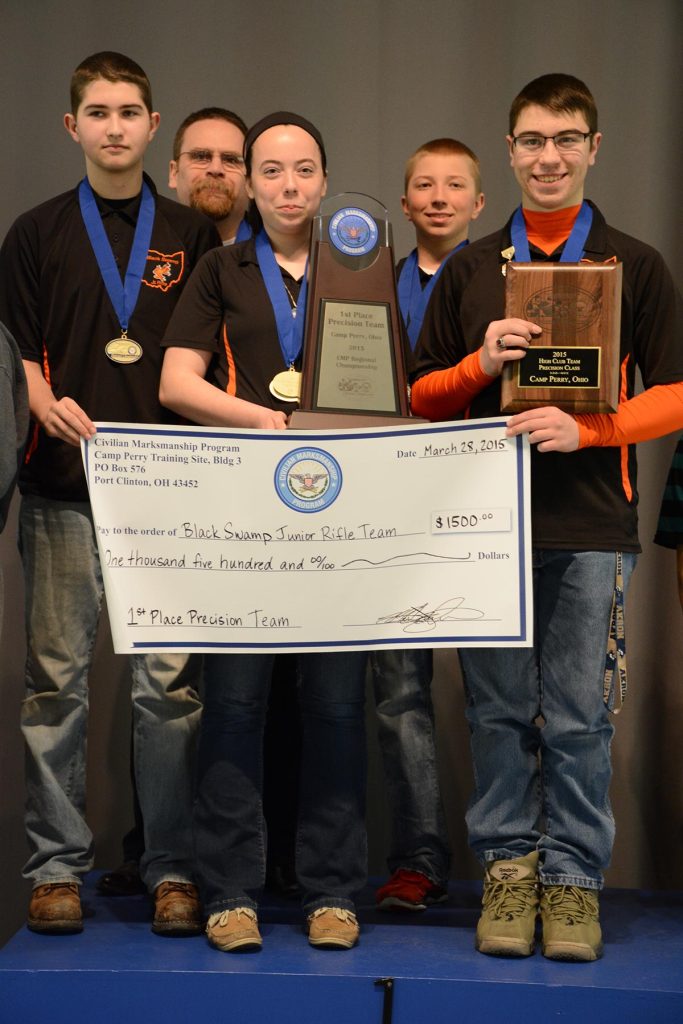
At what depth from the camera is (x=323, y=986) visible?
7.93 feet

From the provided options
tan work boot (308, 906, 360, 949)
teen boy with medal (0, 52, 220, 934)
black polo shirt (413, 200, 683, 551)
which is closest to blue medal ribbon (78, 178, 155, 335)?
teen boy with medal (0, 52, 220, 934)

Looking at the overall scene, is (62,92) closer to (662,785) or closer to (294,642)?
(294,642)

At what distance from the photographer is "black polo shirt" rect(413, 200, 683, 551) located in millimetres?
2557

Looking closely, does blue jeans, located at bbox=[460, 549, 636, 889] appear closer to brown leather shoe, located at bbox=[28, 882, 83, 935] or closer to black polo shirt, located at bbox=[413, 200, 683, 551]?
black polo shirt, located at bbox=[413, 200, 683, 551]

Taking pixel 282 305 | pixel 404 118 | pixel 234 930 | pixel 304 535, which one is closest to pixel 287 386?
pixel 282 305

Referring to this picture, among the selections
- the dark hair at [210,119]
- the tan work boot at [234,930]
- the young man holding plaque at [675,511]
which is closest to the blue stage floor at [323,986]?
the tan work boot at [234,930]

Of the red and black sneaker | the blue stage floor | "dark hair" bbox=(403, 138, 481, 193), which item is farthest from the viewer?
"dark hair" bbox=(403, 138, 481, 193)

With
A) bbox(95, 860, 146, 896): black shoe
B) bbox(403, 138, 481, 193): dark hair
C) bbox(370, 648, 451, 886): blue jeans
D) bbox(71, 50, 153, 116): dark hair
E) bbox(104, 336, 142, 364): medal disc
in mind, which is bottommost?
bbox(95, 860, 146, 896): black shoe

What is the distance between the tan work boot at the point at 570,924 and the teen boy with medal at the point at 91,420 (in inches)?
29.9

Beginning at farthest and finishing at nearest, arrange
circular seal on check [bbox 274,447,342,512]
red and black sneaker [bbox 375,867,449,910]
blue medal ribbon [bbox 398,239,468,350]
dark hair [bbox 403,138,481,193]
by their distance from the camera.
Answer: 1. dark hair [bbox 403,138,481,193]
2. blue medal ribbon [bbox 398,239,468,350]
3. red and black sneaker [bbox 375,867,449,910]
4. circular seal on check [bbox 274,447,342,512]

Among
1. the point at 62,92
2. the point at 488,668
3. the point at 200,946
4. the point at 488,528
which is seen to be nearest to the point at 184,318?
the point at 488,528

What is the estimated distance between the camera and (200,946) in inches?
102

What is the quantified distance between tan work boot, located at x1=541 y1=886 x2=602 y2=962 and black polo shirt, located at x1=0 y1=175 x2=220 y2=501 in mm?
1376

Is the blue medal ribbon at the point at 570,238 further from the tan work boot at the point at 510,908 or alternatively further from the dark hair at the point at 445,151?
the tan work boot at the point at 510,908
